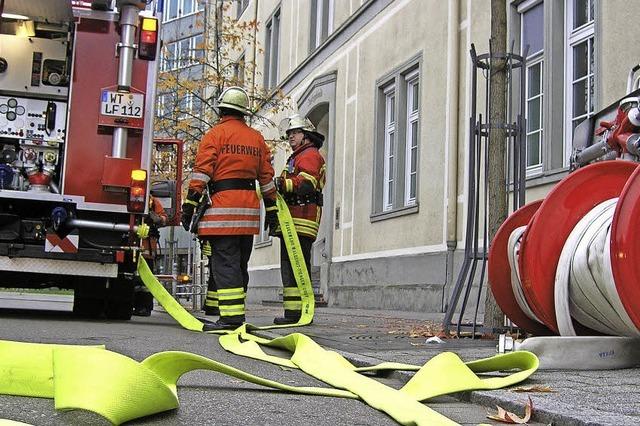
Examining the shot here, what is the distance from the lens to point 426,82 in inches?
516

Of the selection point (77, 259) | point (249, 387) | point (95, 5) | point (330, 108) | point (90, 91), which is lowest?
point (249, 387)

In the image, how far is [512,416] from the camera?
3.56 m

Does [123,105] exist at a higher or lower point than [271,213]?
higher

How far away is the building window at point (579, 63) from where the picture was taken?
31.4 feet

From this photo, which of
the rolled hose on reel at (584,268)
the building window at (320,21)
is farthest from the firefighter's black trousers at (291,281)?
the building window at (320,21)

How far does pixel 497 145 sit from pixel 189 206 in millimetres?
2481

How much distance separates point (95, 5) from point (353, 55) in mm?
8721

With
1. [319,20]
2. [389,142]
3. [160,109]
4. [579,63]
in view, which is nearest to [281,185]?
[579,63]

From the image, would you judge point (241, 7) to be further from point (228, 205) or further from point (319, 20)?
point (228, 205)

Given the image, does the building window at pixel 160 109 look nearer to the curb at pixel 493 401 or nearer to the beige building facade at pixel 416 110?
the beige building facade at pixel 416 110

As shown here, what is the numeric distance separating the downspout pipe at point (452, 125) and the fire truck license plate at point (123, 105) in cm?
495

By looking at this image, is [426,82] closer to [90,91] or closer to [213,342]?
[90,91]

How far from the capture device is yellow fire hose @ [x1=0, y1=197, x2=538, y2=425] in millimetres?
3066

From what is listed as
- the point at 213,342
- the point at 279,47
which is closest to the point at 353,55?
the point at 279,47
